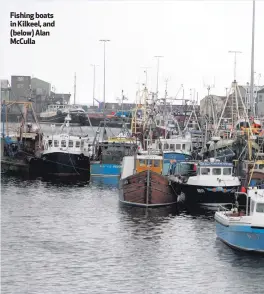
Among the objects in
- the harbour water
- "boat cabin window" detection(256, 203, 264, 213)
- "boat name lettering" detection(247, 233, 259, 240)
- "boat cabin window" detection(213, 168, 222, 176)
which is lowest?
the harbour water

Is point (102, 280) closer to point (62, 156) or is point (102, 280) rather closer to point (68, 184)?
point (68, 184)

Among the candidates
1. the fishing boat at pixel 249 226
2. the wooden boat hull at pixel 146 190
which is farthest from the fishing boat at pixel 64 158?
the fishing boat at pixel 249 226

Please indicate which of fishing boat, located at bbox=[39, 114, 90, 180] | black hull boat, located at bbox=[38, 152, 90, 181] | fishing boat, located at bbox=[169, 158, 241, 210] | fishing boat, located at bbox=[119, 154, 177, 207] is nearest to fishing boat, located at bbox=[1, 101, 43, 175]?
fishing boat, located at bbox=[39, 114, 90, 180]

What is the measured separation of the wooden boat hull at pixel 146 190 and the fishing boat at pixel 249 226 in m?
15.0

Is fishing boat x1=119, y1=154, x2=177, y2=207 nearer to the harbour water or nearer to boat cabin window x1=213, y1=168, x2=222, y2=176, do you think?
the harbour water

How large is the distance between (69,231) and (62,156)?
35.5m

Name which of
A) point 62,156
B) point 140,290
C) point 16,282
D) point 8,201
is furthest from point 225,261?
point 62,156

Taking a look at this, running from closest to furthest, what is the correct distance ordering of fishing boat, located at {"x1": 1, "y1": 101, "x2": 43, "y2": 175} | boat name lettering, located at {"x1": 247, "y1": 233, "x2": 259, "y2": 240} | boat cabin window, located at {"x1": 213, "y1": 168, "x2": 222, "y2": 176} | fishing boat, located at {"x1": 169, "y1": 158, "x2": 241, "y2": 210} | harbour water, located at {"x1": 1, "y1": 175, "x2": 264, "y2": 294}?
harbour water, located at {"x1": 1, "y1": 175, "x2": 264, "y2": 294}
boat name lettering, located at {"x1": 247, "y1": 233, "x2": 259, "y2": 240}
fishing boat, located at {"x1": 169, "y1": 158, "x2": 241, "y2": 210}
boat cabin window, located at {"x1": 213, "y1": 168, "x2": 222, "y2": 176}
fishing boat, located at {"x1": 1, "y1": 101, "x2": 43, "y2": 175}

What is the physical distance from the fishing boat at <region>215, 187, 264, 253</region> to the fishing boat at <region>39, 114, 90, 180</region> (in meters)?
41.0

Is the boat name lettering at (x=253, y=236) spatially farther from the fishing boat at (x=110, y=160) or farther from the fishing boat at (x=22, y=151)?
the fishing boat at (x=22, y=151)

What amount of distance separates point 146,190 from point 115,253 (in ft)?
50.5

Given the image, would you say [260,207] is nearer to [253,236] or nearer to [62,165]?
[253,236]

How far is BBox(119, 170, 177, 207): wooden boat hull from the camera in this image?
2178 inches

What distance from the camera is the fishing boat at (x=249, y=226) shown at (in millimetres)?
38094
